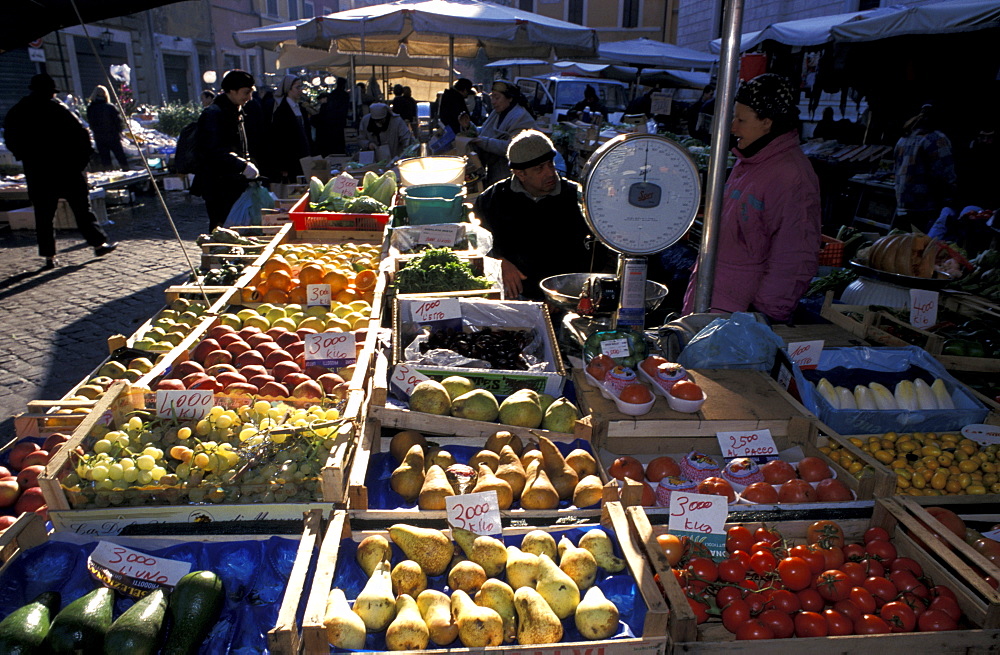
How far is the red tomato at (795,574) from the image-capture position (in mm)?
1882

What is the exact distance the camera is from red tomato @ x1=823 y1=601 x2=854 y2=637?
175 centimetres

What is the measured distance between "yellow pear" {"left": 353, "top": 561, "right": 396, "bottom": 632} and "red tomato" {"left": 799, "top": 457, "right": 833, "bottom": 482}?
4.92ft

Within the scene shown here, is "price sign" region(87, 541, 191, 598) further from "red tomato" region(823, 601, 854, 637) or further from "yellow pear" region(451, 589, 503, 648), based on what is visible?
"red tomato" region(823, 601, 854, 637)

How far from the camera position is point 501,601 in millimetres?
1760

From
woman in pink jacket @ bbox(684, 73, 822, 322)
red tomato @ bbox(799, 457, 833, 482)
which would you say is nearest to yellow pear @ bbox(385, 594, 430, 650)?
red tomato @ bbox(799, 457, 833, 482)

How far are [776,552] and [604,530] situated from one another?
1.70 ft

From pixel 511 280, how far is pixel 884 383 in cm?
204

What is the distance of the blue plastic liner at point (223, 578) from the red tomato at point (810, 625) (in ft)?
4.51

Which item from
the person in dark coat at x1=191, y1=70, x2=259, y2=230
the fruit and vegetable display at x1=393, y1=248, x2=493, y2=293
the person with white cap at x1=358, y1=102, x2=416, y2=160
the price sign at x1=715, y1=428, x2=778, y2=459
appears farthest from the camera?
the person with white cap at x1=358, y1=102, x2=416, y2=160

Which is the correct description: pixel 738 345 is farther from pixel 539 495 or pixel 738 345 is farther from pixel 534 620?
pixel 534 620

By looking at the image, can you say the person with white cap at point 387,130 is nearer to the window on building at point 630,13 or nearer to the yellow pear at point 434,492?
the yellow pear at point 434,492

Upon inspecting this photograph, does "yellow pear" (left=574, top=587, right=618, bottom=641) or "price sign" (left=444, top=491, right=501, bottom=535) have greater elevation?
"price sign" (left=444, top=491, right=501, bottom=535)

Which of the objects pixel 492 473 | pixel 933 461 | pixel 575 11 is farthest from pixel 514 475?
pixel 575 11

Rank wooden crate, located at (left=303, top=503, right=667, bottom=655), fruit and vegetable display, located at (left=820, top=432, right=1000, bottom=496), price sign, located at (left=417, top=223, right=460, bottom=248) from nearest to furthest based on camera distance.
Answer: wooden crate, located at (left=303, top=503, right=667, bottom=655)
fruit and vegetable display, located at (left=820, top=432, right=1000, bottom=496)
price sign, located at (left=417, top=223, right=460, bottom=248)
